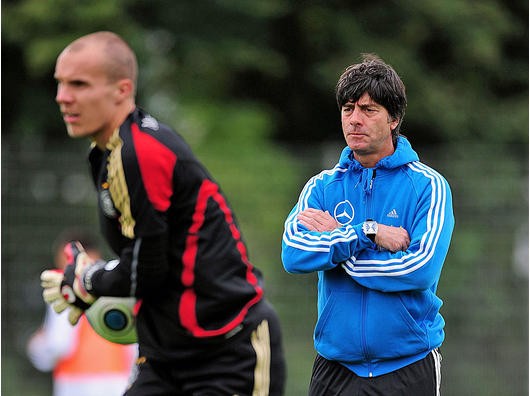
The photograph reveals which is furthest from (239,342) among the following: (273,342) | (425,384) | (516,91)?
(516,91)

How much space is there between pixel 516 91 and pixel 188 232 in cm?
1250

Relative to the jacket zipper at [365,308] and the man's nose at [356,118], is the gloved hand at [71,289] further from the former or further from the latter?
the man's nose at [356,118]

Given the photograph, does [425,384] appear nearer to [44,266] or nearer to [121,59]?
[121,59]

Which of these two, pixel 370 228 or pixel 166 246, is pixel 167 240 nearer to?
pixel 166 246

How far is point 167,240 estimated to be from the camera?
4918 millimetres

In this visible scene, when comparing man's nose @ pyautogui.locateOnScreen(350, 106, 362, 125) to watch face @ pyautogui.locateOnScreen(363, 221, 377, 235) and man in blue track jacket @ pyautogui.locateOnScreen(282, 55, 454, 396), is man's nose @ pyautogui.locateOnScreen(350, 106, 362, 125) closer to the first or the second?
man in blue track jacket @ pyautogui.locateOnScreen(282, 55, 454, 396)

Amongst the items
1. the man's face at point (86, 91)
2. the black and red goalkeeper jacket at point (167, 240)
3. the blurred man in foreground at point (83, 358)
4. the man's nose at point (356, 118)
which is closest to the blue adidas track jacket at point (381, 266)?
the man's nose at point (356, 118)

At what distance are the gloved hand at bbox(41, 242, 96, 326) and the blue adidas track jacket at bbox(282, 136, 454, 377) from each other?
1024 millimetres

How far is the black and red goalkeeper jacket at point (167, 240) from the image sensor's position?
4.83 m

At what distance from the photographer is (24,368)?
1256cm

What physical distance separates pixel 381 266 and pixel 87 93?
5.32 feet

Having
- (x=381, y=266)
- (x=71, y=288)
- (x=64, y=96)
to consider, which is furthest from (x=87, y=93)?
(x=381, y=266)

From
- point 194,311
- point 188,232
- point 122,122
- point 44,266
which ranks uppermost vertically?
point 122,122

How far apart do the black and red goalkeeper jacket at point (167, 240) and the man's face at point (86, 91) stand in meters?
0.12
